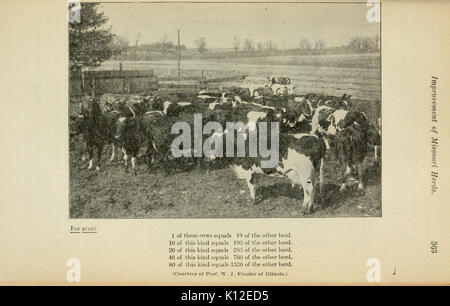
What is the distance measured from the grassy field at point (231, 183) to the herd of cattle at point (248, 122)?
0.25ft

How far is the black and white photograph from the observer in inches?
187

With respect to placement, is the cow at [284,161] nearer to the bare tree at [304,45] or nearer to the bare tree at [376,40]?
the bare tree at [304,45]

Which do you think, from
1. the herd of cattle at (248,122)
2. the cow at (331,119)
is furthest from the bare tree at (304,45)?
the cow at (331,119)

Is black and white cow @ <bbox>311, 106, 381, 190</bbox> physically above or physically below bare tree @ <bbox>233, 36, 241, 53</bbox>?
Result: below

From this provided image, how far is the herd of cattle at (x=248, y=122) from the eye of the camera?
4.77 metres

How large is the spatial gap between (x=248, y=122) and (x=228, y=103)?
0.25 meters

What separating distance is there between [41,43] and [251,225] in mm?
2443

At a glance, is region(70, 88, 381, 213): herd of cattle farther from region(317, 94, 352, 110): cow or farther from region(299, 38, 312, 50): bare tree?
region(299, 38, 312, 50): bare tree

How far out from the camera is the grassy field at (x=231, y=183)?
475cm

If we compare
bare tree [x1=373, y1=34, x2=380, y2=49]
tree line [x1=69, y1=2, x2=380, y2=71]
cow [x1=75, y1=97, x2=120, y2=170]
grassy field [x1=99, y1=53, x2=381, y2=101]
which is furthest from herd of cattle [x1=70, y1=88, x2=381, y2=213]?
bare tree [x1=373, y1=34, x2=380, y2=49]

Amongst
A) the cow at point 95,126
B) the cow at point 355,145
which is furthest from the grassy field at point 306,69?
the cow at point 95,126

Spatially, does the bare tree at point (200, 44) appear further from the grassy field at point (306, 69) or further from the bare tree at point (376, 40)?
the bare tree at point (376, 40)

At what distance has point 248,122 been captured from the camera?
15.6 feet

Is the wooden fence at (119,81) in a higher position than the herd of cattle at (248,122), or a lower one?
higher
